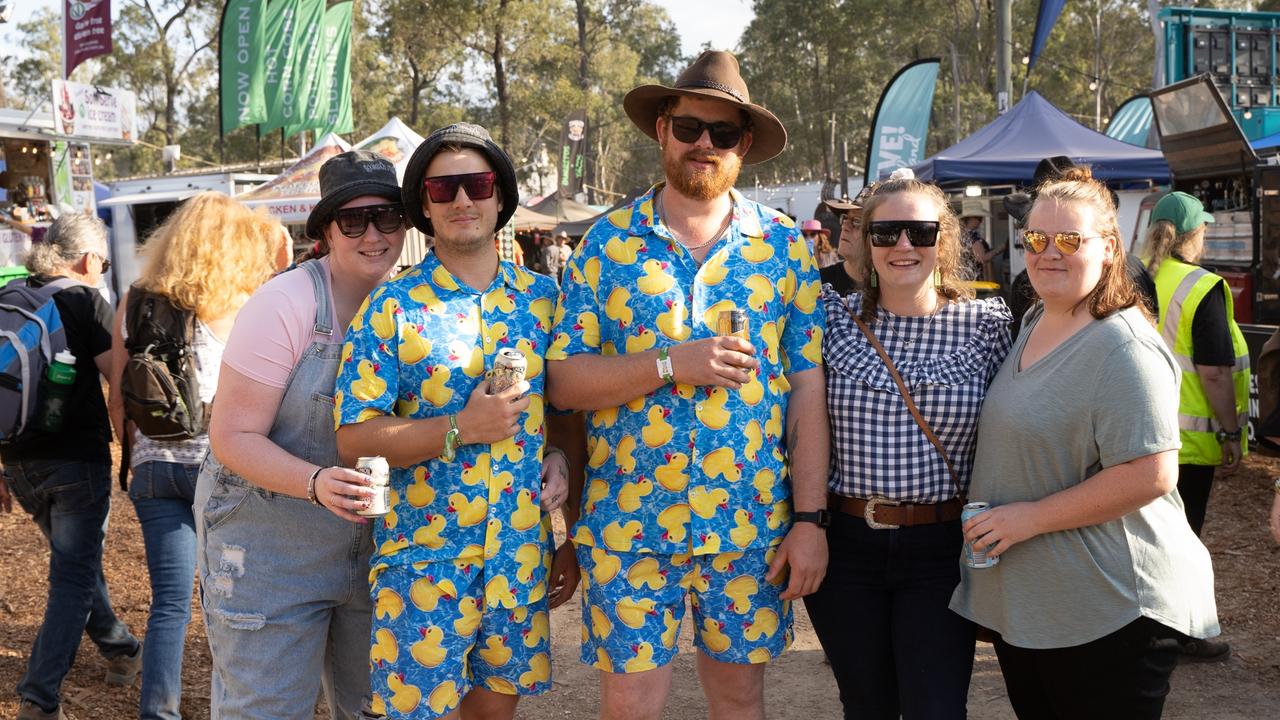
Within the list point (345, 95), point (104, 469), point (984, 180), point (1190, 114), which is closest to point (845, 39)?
point (345, 95)

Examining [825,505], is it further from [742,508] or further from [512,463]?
[512,463]

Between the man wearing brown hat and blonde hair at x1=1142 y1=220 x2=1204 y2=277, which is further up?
blonde hair at x1=1142 y1=220 x2=1204 y2=277

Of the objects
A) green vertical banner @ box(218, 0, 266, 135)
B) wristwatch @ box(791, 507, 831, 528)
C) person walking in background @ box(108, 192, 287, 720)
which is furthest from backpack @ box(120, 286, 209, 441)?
green vertical banner @ box(218, 0, 266, 135)

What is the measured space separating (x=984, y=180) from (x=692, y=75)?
33.6ft

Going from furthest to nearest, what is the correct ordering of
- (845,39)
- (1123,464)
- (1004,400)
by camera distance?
1. (845,39)
2. (1004,400)
3. (1123,464)

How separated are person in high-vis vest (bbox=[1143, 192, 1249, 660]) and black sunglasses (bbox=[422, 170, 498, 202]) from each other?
3149 mm

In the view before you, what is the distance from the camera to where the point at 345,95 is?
2141cm

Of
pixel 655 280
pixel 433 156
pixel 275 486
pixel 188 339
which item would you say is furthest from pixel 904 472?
pixel 188 339

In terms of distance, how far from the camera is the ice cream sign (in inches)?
573

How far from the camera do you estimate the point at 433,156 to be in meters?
2.54

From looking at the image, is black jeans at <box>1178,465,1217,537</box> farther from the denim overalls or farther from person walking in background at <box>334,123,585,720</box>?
the denim overalls

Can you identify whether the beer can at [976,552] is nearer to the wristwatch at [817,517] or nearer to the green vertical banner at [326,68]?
the wristwatch at [817,517]

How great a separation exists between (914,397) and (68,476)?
3.06 meters

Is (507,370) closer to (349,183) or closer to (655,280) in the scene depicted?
(655,280)
